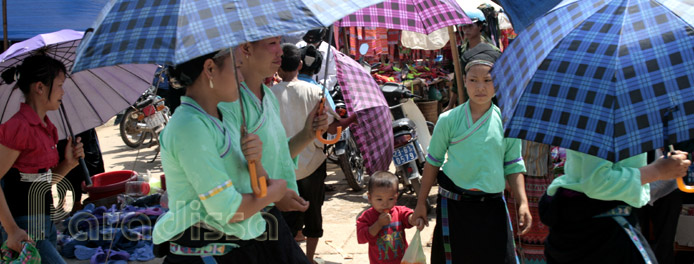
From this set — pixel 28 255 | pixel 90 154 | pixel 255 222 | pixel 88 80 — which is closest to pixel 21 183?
pixel 28 255

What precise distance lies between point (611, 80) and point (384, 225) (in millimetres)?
2136

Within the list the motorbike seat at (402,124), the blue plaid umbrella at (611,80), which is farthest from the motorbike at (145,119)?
the blue plaid umbrella at (611,80)

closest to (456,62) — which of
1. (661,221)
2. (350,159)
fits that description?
(661,221)

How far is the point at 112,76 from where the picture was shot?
13.9ft

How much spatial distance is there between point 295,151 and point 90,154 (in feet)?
13.3

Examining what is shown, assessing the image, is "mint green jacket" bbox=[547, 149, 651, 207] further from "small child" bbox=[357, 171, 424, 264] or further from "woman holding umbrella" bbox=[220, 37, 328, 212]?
"small child" bbox=[357, 171, 424, 264]

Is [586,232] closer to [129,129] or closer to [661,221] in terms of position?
[661,221]

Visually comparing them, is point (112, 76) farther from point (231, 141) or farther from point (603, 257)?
point (603, 257)

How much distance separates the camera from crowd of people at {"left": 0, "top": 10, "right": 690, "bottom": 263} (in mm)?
2299

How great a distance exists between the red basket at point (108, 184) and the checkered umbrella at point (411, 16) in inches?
109

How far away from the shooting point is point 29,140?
348 centimetres

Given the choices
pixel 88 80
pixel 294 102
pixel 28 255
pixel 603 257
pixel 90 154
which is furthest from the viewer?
pixel 90 154

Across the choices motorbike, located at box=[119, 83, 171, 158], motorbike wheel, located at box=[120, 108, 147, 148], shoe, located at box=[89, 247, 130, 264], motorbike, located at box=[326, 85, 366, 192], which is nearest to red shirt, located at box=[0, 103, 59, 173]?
shoe, located at box=[89, 247, 130, 264]

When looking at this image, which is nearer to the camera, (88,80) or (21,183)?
(21,183)
